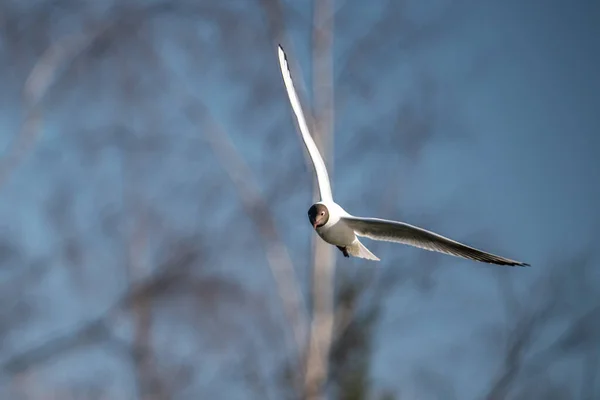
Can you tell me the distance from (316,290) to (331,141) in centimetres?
105

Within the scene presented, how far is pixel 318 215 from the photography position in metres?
3.33

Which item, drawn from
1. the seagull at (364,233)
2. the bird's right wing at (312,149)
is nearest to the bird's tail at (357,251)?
the seagull at (364,233)

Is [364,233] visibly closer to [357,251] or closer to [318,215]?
[357,251]

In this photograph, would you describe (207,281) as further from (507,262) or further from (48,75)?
(507,262)

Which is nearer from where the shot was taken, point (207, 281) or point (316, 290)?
point (316, 290)

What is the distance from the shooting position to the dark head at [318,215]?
10.9ft

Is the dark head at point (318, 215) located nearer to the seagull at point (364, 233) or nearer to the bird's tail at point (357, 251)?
the seagull at point (364, 233)

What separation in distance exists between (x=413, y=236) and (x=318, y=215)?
1.10ft

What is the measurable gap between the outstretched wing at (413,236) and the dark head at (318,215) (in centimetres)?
7

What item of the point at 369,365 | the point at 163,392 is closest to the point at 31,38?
the point at 369,365

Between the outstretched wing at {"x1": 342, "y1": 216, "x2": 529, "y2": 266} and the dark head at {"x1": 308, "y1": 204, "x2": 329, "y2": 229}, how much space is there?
0.07 metres

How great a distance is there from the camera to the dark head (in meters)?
3.32

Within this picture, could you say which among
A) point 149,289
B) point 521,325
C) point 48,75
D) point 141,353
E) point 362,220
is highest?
point 48,75

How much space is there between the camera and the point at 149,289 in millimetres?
10695
